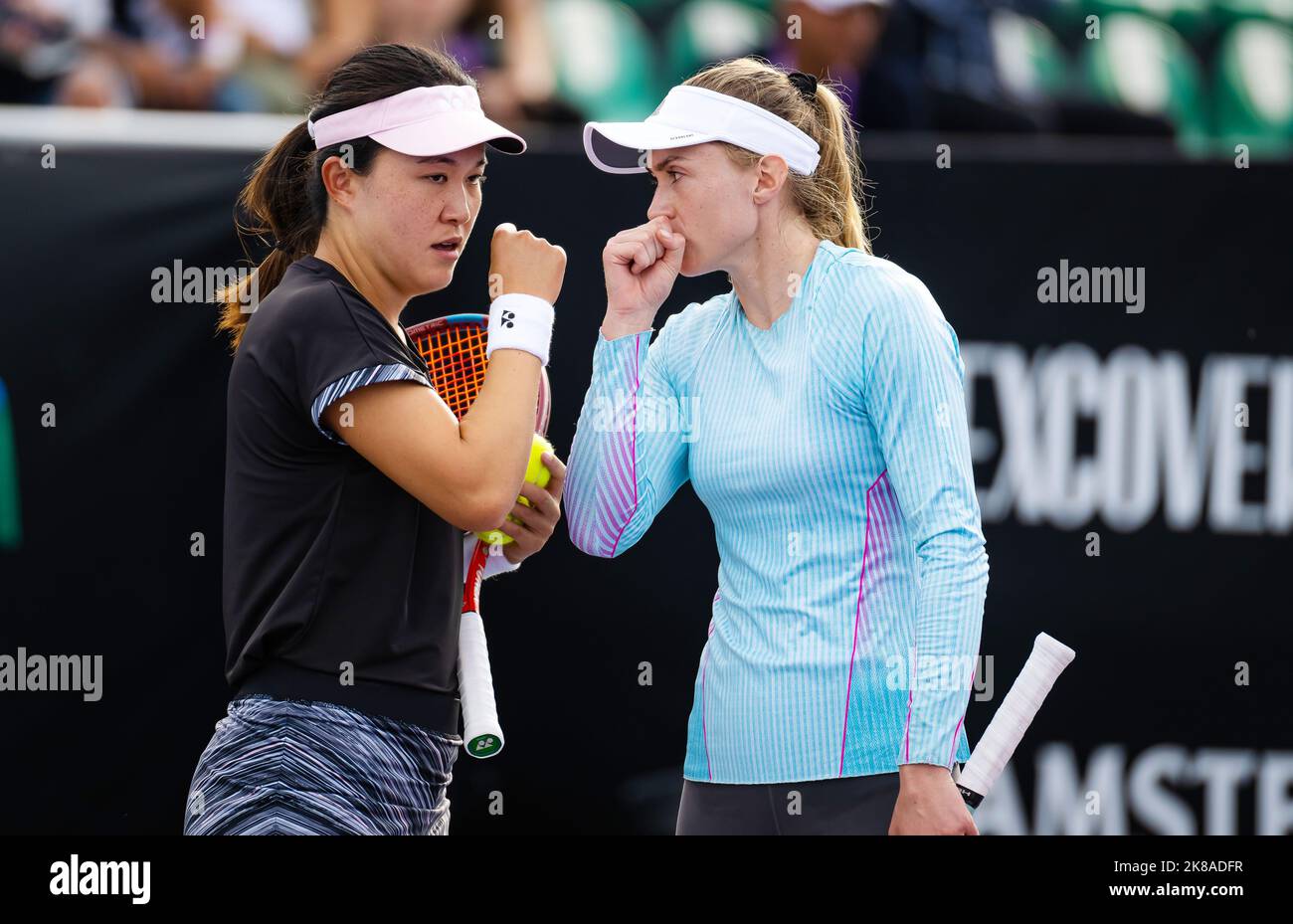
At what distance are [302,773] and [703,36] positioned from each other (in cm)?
299

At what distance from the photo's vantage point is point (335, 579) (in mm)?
2236

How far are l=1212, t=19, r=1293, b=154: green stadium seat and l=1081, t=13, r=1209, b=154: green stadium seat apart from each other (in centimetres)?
7

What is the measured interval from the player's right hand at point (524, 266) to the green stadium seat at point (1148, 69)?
262cm

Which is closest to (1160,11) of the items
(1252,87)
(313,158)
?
(1252,87)

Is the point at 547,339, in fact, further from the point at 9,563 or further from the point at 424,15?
the point at 424,15

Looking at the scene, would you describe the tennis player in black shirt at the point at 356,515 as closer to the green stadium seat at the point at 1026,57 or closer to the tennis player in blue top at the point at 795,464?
the tennis player in blue top at the point at 795,464

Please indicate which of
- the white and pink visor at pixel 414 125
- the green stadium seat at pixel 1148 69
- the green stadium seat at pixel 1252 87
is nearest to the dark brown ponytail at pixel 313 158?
the white and pink visor at pixel 414 125

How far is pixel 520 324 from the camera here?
240 cm

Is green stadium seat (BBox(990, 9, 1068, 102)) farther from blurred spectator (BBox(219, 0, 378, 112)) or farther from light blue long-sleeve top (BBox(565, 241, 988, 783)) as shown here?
light blue long-sleeve top (BBox(565, 241, 988, 783))

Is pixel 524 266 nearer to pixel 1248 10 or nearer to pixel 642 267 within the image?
pixel 642 267

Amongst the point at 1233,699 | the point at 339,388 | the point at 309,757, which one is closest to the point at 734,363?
the point at 339,388

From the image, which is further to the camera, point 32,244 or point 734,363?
point 32,244

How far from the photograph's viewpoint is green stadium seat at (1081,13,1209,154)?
461cm
